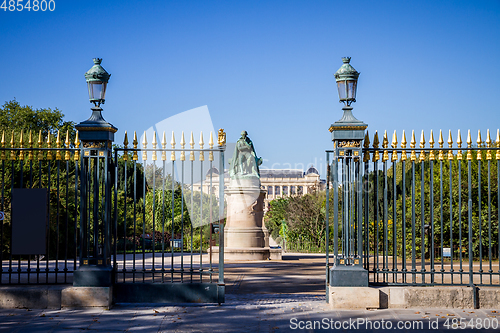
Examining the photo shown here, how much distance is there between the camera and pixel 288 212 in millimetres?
38438

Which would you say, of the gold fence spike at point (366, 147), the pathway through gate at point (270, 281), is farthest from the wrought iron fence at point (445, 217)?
the pathway through gate at point (270, 281)

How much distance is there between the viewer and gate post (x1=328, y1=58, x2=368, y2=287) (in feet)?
28.8

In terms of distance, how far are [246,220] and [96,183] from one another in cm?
1339

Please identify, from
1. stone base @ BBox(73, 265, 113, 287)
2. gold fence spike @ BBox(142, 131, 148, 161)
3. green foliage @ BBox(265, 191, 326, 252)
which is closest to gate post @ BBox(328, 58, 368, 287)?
gold fence spike @ BBox(142, 131, 148, 161)

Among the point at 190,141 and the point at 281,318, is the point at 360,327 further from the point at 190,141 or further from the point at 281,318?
the point at 190,141

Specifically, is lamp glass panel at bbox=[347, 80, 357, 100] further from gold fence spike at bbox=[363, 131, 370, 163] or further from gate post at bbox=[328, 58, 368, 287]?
gold fence spike at bbox=[363, 131, 370, 163]

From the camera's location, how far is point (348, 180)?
895 centimetres

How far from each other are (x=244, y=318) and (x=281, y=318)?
559mm

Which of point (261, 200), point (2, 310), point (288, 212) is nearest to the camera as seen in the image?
point (2, 310)

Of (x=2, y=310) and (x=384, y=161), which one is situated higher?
(x=384, y=161)

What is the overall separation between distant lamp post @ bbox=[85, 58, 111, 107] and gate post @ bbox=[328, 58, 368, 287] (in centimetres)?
396

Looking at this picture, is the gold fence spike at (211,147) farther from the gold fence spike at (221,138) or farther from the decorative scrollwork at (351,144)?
the decorative scrollwork at (351,144)

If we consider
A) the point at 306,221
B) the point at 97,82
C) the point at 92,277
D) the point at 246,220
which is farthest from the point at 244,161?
the point at 306,221

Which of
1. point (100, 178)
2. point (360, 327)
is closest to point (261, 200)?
point (100, 178)
